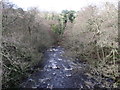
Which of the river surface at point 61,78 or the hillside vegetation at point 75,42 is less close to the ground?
the hillside vegetation at point 75,42

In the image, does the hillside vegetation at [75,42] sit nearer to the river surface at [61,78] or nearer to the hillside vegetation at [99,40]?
the hillside vegetation at [99,40]

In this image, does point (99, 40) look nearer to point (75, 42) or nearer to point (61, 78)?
point (61, 78)

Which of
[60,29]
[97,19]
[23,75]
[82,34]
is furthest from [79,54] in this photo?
[60,29]

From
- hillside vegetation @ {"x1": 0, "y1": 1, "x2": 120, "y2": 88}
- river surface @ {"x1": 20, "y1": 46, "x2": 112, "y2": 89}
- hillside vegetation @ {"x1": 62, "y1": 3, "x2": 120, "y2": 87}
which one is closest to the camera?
hillside vegetation @ {"x1": 0, "y1": 1, "x2": 120, "y2": 88}

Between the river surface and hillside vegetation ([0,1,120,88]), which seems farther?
the river surface

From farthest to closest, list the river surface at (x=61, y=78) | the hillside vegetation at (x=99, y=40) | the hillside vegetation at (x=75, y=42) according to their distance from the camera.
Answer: the river surface at (x=61, y=78) → the hillside vegetation at (x=99, y=40) → the hillside vegetation at (x=75, y=42)

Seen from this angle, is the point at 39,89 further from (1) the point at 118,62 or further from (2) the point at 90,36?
(2) the point at 90,36

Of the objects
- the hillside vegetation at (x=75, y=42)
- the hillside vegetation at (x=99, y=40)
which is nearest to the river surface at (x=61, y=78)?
the hillside vegetation at (x=75, y=42)

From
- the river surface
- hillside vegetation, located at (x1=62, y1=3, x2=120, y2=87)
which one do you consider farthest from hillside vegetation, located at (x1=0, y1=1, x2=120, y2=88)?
the river surface

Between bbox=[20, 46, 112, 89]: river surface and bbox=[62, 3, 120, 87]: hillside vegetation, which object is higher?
bbox=[62, 3, 120, 87]: hillside vegetation

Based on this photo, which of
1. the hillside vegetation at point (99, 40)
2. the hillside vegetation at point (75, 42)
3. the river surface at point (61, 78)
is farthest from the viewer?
the river surface at point (61, 78)

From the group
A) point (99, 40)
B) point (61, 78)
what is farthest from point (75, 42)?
point (61, 78)

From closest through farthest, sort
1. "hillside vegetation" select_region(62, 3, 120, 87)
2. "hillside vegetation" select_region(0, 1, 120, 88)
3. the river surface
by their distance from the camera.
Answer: "hillside vegetation" select_region(0, 1, 120, 88) < "hillside vegetation" select_region(62, 3, 120, 87) < the river surface

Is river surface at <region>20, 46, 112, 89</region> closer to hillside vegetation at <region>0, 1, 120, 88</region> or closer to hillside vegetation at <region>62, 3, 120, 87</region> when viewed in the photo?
hillside vegetation at <region>0, 1, 120, 88</region>
